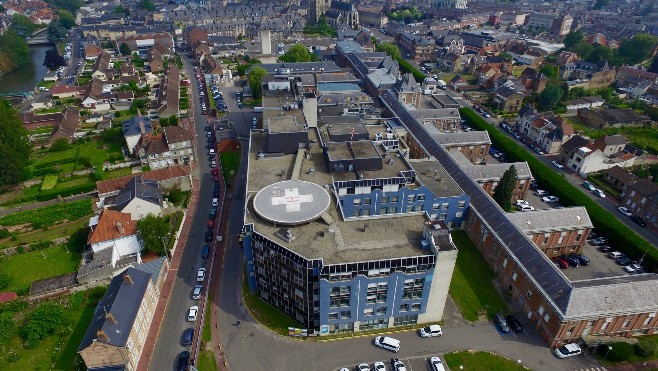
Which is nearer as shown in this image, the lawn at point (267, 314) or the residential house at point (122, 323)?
the residential house at point (122, 323)

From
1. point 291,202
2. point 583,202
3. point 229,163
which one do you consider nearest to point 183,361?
point 291,202

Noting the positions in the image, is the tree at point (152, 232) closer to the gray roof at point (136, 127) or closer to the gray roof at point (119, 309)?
the gray roof at point (119, 309)

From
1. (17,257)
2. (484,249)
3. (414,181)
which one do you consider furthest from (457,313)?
(17,257)

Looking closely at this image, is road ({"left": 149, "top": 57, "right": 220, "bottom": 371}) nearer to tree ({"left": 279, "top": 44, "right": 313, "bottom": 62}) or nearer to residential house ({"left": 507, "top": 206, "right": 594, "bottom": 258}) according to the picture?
residential house ({"left": 507, "top": 206, "right": 594, "bottom": 258})

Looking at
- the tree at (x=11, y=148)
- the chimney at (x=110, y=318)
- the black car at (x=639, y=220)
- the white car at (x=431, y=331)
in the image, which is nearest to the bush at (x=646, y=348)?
the white car at (x=431, y=331)

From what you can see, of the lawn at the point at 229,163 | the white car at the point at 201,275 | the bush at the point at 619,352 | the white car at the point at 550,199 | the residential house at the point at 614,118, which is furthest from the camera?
the residential house at the point at 614,118

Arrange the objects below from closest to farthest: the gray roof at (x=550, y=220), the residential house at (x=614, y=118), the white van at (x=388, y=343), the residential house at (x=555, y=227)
A: the white van at (x=388, y=343) < the gray roof at (x=550, y=220) < the residential house at (x=555, y=227) < the residential house at (x=614, y=118)

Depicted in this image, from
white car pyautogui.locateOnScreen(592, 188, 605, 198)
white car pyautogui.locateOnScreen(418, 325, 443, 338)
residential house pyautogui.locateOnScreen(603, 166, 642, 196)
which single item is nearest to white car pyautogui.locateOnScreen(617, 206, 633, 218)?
residential house pyautogui.locateOnScreen(603, 166, 642, 196)

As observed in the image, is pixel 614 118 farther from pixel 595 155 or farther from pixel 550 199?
pixel 550 199
